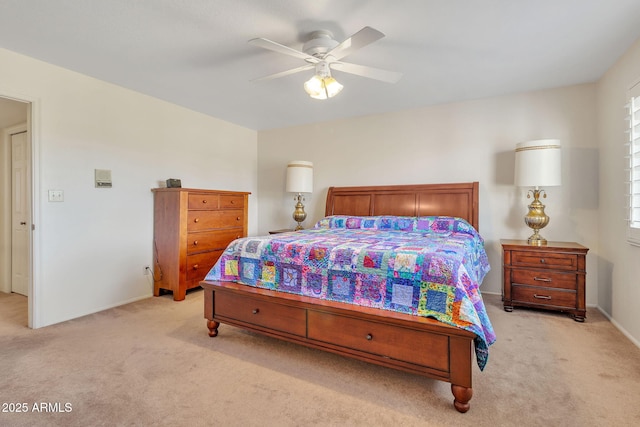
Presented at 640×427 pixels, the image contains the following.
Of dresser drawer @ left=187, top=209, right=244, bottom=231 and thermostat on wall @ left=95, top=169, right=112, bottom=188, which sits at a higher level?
thermostat on wall @ left=95, top=169, right=112, bottom=188

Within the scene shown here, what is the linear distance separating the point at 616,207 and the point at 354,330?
9.28 ft

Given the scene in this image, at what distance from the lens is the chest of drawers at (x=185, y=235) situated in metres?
3.61

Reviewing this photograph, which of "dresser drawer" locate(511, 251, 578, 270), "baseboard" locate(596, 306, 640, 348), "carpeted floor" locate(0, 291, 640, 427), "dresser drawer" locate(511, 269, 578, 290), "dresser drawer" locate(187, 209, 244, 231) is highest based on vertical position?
"dresser drawer" locate(187, 209, 244, 231)

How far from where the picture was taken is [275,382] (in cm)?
194

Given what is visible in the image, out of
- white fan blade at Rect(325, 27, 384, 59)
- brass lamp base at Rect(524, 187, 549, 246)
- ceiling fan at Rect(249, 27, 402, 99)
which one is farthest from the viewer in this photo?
brass lamp base at Rect(524, 187, 549, 246)

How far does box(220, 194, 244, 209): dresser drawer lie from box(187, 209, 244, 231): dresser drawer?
70 mm

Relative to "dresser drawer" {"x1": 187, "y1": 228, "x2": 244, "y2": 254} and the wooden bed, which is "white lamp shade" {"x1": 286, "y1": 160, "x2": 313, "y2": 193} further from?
the wooden bed

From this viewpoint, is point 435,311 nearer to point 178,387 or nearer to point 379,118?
point 178,387

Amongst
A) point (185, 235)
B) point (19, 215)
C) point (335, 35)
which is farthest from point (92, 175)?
point (335, 35)

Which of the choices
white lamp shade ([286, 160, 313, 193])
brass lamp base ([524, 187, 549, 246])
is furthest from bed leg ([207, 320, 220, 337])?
brass lamp base ([524, 187, 549, 246])

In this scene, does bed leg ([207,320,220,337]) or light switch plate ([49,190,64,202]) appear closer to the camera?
bed leg ([207,320,220,337])

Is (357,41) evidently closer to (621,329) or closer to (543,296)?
(543,296)

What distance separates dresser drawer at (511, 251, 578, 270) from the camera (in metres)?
2.96

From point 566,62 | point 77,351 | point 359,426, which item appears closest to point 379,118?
point 566,62
